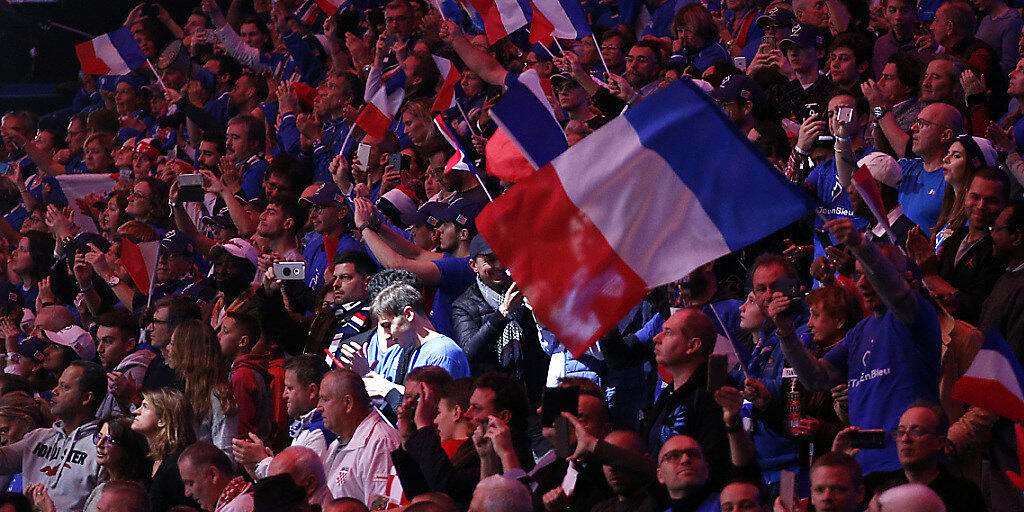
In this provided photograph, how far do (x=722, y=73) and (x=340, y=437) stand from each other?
12.1 feet

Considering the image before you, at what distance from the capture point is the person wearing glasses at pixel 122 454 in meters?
7.47

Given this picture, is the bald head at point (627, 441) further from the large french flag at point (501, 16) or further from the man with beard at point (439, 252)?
the large french flag at point (501, 16)

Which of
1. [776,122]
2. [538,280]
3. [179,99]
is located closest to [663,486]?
[538,280]

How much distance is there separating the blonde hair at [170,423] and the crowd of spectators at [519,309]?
0.02m

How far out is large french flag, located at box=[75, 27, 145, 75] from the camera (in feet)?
45.6

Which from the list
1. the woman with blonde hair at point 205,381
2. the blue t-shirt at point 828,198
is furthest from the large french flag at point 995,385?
the woman with blonde hair at point 205,381

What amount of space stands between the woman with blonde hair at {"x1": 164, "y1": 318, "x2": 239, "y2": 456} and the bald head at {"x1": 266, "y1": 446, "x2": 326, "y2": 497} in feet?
3.77

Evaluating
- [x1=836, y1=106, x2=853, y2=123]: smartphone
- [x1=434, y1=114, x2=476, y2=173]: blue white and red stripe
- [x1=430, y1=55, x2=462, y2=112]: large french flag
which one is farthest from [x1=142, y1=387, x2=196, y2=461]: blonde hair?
[x1=836, y1=106, x2=853, y2=123]: smartphone

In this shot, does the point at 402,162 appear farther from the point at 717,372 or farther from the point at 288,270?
the point at 717,372

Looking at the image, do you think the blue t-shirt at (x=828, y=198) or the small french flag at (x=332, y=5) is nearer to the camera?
the blue t-shirt at (x=828, y=198)

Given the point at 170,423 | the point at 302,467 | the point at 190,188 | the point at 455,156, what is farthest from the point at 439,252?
the point at 190,188

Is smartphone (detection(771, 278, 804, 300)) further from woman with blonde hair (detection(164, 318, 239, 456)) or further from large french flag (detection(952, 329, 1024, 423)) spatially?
woman with blonde hair (detection(164, 318, 239, 456))

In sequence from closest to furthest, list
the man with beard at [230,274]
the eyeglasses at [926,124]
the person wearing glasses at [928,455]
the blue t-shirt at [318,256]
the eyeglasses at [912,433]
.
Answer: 1. the person wearing glasses at [928,455]
2. the eyeglasses at [912,433]
3. the eyeglasses at [926,124]
4. the blue t-shirt at [318,256]
5. the man with beard at [230,274]

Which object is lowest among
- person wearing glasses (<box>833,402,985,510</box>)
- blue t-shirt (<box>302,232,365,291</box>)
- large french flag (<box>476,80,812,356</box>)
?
blue t-shirt (<box>302,232,365,291</box>)
